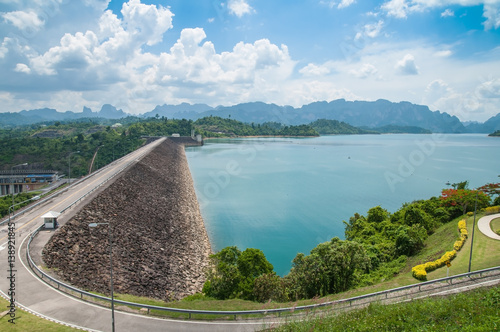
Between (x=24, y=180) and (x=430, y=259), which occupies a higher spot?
(x=430, y=259)

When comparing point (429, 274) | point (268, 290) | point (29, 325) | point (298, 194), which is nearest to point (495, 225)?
point (429, 274)

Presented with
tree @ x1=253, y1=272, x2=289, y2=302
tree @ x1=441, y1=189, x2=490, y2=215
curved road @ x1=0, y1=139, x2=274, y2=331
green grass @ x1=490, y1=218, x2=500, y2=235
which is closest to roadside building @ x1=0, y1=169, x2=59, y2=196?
curved road @ x1=0, y1=139, x2=274, y2=331

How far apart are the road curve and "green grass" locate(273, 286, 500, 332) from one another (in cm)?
1030

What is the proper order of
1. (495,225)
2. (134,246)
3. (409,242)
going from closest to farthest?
(409,242), (495,225), (134,246)

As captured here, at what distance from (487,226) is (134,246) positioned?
2447 centimetres

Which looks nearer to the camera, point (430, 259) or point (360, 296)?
point (360, 296)

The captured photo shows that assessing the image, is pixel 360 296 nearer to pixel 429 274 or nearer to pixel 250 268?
pixel 429 274

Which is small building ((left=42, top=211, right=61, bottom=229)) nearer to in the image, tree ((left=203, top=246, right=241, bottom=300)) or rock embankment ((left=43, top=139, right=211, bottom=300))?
rock embankment ((left=43, top=139, right=211, bottom=300))

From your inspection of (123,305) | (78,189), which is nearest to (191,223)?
(78,189)

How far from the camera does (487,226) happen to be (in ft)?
70.4

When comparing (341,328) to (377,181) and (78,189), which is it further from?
(377,181)

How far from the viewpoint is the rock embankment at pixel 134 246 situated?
16281 mm

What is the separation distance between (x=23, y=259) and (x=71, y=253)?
7.50 ft

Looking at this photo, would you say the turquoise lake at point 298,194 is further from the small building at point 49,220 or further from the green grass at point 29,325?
the green grass at point 29,325
